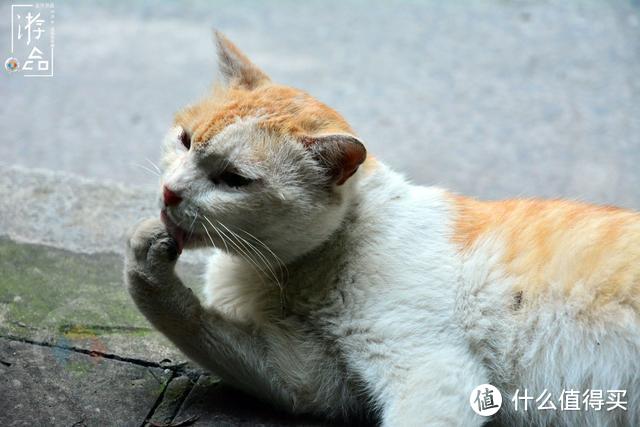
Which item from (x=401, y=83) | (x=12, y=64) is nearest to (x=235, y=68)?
(x=12, y=64)

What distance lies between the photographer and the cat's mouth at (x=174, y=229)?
6.44 ft

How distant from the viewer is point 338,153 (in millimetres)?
1961

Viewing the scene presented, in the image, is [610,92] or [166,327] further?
[610,92]

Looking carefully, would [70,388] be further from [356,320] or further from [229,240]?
[356,320]

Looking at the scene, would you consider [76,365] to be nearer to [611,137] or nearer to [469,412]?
[469,412]

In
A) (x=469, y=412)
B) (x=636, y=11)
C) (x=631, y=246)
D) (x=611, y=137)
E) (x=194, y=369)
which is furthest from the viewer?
(x=636, y=11)

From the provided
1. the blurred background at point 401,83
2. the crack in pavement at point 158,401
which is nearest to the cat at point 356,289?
the crack in pavement at point 158,401

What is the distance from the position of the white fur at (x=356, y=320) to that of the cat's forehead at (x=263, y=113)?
0.04 meters

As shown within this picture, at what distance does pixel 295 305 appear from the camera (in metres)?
2.10

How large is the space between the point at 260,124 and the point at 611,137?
303 cm

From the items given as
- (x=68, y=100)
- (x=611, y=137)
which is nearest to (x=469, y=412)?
(x=611, y=137)

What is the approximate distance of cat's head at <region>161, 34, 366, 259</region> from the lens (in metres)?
1.93

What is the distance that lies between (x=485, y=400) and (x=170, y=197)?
0.91 meters

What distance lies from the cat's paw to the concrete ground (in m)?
0.37
